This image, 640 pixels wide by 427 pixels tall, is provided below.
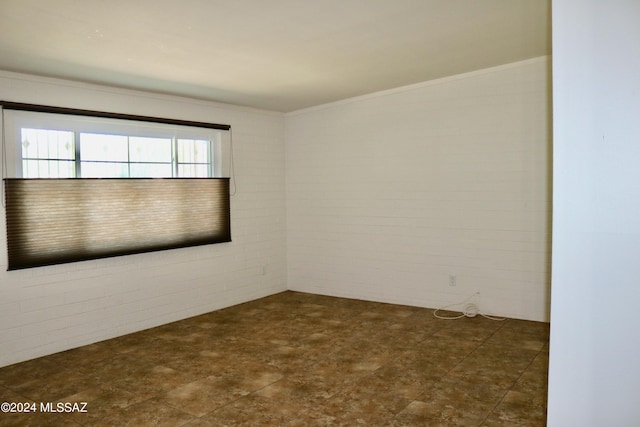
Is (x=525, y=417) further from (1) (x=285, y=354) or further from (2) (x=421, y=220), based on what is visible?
(2) (x=421, y=220)

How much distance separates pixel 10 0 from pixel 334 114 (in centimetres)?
412

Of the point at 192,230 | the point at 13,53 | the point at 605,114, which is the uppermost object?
the point at 13,53

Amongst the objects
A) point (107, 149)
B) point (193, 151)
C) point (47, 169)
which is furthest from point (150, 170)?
point (47, 169)

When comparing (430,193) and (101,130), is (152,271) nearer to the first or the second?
(101,130)

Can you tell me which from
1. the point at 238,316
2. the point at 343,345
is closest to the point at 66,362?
the point at 238,316

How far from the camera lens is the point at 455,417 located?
2.92 metres

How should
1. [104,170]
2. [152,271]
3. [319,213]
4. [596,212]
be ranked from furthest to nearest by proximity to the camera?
[319,213] < [152,271] < [104,170] < [596,212]

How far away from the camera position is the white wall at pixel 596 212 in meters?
1.58

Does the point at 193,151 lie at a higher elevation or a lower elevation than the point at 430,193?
higher

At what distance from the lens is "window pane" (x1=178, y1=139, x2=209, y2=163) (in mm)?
5496

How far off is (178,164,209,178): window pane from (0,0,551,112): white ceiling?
0.94 meters

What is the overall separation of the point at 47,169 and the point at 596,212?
176 inches

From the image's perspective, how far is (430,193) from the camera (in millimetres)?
5453

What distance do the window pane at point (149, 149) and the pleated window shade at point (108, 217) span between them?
0.89ft
